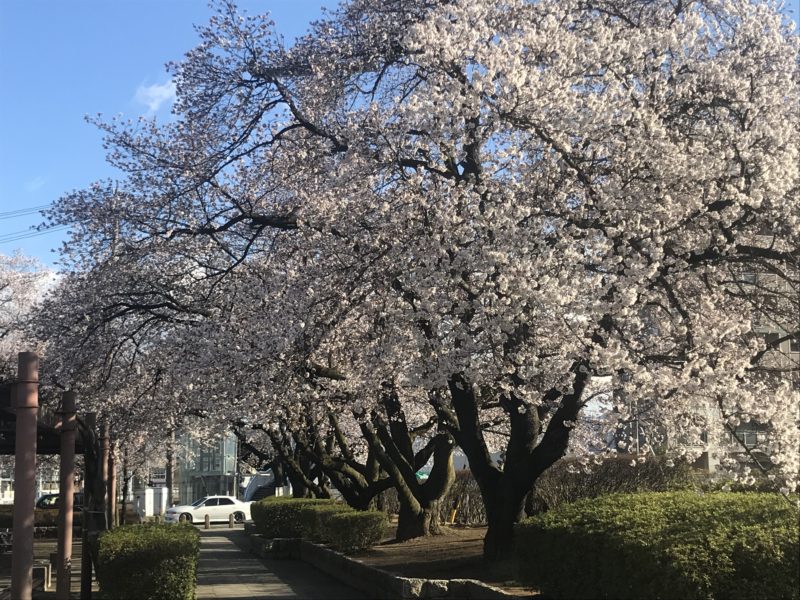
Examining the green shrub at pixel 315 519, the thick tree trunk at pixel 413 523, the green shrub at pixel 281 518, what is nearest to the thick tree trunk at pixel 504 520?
the thick tree trunk at pixel 413 523

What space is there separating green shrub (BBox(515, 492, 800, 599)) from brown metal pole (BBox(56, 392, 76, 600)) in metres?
6.43

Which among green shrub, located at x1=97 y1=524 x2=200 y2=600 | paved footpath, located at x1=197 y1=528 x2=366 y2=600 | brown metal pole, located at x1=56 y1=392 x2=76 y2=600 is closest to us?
green shrub, located at x1=97 y1=524 x2=200 y2=600

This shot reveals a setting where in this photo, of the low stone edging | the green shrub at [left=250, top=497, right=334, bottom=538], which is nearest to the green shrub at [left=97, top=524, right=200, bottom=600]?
the low stone edging

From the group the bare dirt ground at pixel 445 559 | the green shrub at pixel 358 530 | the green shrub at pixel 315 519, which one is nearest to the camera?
the bare dirt ground at pixel 445 559

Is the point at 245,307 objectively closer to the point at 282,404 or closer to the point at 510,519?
the point at 282,404

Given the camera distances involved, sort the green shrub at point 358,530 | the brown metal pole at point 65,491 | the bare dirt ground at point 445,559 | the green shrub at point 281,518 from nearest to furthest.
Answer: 1. the brown metal pole at point 65,491
2. the bare dirt ground at point 445,559
3. the green shrub at point 358,530
4. the green shrub at point 281,518

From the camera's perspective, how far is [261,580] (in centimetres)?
1719

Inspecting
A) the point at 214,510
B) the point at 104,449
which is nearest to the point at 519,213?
the point at 104,449

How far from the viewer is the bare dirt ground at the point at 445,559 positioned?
12344mm

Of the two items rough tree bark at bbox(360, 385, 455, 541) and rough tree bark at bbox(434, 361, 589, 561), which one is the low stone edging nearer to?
rough tree bark at bbox(434, 361, 589, 561)

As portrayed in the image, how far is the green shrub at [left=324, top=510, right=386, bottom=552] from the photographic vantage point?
1831cm

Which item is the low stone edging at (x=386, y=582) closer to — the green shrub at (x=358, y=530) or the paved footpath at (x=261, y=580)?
the paved footpath at (x=261, y=580)

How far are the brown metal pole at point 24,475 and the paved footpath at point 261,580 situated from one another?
18.4ft

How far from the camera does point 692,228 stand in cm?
1101
